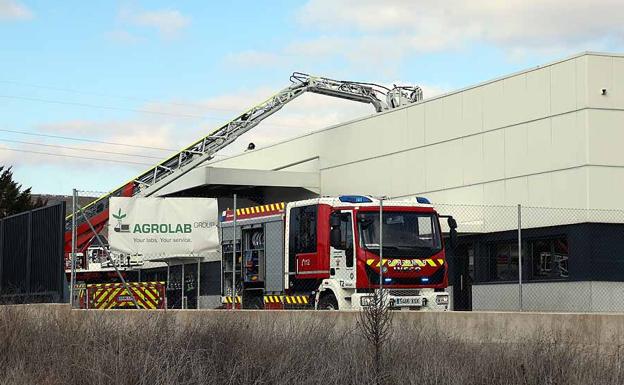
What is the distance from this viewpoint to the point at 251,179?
3903 cm

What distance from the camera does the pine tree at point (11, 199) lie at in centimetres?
5141

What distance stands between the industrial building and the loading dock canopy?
1.85 metres

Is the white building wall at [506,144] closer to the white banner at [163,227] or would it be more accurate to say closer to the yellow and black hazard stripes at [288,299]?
the yellow and black hazard stripes at [288,299]

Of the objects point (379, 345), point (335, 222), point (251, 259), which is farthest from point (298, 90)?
point (379, 345)

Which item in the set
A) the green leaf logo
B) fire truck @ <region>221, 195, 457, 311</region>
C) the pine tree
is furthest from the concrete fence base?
the pine tree

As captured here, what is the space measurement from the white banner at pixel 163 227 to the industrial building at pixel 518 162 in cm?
834

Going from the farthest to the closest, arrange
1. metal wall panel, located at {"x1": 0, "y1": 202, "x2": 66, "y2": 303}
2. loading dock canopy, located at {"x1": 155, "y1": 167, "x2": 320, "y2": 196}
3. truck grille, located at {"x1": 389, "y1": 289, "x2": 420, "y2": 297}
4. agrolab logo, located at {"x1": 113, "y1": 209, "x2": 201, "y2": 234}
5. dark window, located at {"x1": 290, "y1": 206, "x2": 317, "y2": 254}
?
loading dock canopy, located at {"x1": 155, "y1": 167, "x2": 320, "y2": 196}, agrolab logo, located at {"x1": 113, "y1": 209, "x2": 201, "y2": 234}, dark window, located at {"x1": 290, "y1": 206, "x2": 317, "y2": 254}, truck grille, located at {"x1": 389, "y1": 289, "x2": 420, "y2": 297}, metal wall panel, located at {"x1": 0, "y1": 202, "x2": 66, "y2": 303}

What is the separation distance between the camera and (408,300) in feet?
68.6

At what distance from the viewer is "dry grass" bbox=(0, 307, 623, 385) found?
34.6 ft

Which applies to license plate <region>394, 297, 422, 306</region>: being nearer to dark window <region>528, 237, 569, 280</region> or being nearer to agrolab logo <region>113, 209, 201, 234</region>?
agrolab logo <region>113, 209, 201, 234</region>

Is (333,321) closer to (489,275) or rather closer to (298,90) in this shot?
(489,275)

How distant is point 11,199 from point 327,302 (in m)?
35.1

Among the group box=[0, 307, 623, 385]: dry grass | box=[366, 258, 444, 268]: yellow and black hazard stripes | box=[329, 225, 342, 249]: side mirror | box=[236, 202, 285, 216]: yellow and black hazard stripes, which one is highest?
box=[236, 202, 285, 216]: yellow and black hazard stripes

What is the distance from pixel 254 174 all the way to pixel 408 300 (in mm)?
18917
